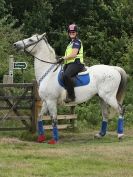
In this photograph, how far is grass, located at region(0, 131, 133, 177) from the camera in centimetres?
900

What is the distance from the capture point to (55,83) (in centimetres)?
1354

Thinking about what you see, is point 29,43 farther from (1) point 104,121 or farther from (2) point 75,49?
(1) point 104,121

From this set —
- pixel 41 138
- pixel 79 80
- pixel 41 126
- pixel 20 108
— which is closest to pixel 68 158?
pixel 41 138

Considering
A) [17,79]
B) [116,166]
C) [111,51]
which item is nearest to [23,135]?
[116,166]

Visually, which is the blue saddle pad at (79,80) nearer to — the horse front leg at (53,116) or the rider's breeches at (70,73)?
the rider's breeches at (70,73)

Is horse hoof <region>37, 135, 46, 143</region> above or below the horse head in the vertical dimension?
below

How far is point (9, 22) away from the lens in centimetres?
2758

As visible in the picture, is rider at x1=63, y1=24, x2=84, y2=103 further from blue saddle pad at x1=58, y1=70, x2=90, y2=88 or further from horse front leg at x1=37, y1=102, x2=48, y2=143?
horse front leg at x1=37, y1=102, x2=48, y2=143

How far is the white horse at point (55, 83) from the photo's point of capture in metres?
13.5

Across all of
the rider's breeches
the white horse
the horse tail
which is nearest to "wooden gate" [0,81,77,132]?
the white horse

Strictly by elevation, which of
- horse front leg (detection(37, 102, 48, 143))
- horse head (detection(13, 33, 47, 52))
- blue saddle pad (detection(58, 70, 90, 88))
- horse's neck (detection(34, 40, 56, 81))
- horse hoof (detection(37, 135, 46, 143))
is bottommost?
horse hoof (detection(37, 135, 46, 143))

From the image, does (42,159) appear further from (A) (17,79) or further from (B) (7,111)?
(A) (17,79)

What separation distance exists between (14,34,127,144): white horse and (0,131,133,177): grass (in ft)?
2.76

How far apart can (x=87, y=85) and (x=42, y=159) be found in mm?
3781
